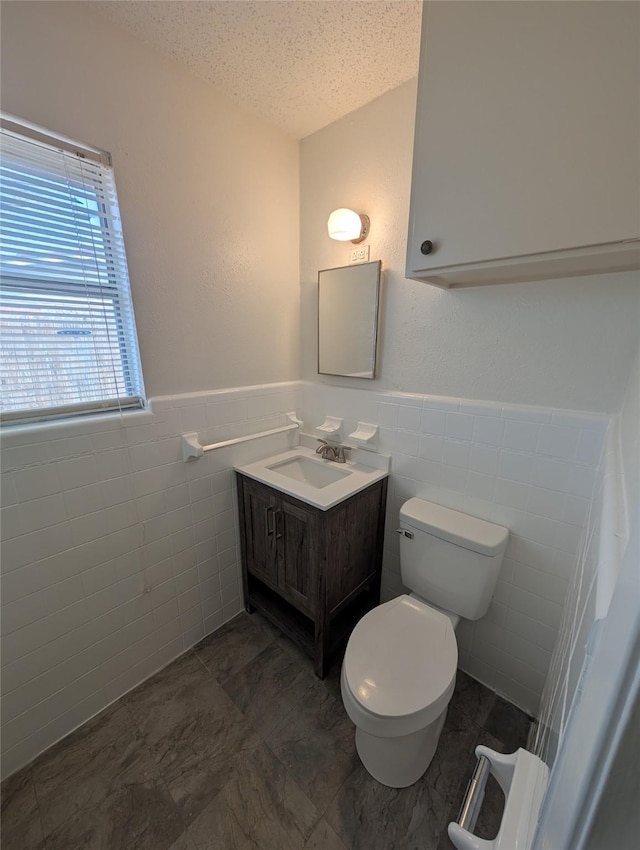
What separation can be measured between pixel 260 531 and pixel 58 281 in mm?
1276

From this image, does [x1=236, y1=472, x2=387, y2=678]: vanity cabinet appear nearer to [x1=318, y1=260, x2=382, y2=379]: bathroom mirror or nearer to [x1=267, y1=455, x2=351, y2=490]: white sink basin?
[x1=267, y1=455, x2=351, y2=490]: white sink basin

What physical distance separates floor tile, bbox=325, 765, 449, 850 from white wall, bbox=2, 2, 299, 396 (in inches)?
63.9

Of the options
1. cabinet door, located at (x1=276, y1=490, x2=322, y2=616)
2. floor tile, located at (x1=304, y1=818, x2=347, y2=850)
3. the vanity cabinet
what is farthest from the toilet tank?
floor tile, located at (x1=304, y1=818, x2=347, y2=850)

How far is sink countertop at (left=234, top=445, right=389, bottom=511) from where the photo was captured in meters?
1.36

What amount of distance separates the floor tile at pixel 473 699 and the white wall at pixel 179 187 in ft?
5.67

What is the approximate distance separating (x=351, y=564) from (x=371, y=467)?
1.55ft

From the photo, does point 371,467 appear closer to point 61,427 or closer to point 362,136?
point 61,427

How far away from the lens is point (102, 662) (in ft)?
4.37

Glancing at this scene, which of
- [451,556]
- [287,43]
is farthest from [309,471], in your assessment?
[287,43]

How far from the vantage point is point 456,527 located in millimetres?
1312

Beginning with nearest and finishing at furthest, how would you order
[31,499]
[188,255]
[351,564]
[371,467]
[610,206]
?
[610,206] → [31,499] → [188,255] → [351,564] → [371,467]

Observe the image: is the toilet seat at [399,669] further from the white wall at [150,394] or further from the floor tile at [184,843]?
the white wall at [150,394]

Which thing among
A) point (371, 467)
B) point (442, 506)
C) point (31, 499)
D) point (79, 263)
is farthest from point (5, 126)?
point (442, 506)

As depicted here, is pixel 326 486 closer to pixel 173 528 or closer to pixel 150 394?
pixel 173 528
